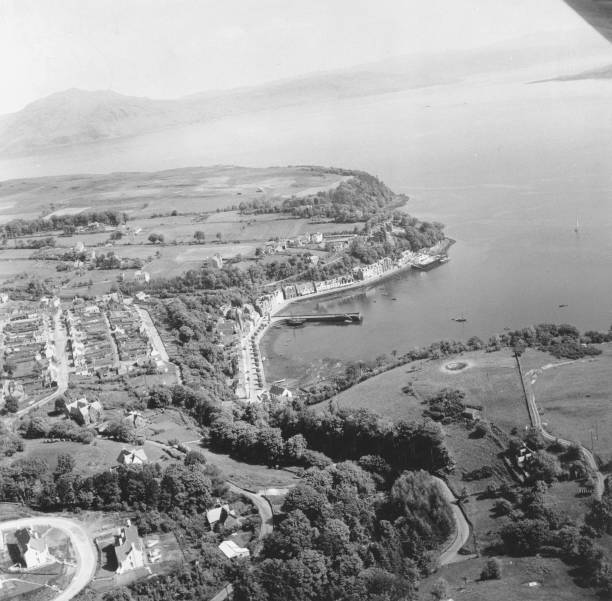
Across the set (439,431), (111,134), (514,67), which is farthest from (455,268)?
(111,134)

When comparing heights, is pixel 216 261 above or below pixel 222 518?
above

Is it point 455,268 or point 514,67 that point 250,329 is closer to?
point 455,268

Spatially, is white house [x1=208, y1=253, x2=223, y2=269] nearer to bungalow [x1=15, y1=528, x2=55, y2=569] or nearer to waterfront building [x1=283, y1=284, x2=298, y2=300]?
waterfront building [x1=283, y1=284, x2=298, y2=300]

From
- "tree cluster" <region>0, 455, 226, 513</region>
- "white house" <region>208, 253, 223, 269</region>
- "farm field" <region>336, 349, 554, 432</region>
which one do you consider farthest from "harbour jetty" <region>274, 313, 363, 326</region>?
"tree cluster" <region>0, 455, 226, 513</region>

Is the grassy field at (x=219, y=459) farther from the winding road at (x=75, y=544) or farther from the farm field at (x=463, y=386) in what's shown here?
the farm field at (x=463, y=386)

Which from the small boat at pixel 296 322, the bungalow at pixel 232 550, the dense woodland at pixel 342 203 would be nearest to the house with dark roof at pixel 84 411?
the bungalow at pixel 232 550

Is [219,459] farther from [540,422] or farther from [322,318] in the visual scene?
[322,318]

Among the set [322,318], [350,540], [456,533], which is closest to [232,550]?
[350,540]

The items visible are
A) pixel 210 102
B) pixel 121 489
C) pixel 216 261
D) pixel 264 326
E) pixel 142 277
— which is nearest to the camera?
pixel 121 489
